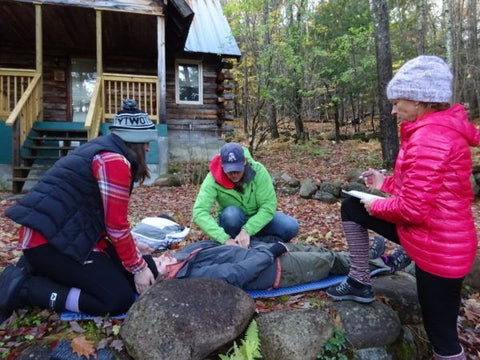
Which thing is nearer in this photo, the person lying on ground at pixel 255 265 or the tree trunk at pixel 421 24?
the person lying on ground at pixel 255 265

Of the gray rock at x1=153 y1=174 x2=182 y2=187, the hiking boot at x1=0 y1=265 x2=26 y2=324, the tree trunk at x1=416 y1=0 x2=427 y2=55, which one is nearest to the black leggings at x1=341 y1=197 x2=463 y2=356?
the hiking boot at x1=0 y1=265 x2=26 y2=324

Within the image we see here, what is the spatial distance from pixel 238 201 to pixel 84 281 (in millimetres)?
1796

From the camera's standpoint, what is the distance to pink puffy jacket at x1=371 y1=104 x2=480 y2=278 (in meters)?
2.10

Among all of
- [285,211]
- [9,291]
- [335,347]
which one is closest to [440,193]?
[335,347]

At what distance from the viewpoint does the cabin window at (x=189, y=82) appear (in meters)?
13.1

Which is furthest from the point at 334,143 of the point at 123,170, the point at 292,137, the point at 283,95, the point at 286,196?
the point at 123,170

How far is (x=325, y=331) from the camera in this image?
8.82 feet

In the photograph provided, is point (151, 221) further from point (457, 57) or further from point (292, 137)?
point (292, 137)

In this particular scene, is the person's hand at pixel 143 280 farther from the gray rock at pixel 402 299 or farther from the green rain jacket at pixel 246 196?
Answer: the gray rock at pixel 402 299

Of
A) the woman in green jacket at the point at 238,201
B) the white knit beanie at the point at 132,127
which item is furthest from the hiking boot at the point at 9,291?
the woman in green jacket at the point at 238,201

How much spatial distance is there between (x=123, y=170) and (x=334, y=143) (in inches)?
615

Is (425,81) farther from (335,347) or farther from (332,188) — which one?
(332,188)

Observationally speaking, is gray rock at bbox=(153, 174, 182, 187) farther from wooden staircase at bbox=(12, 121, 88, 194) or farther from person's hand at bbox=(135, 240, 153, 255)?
person's hand at bbox=(135, 240, 153, 255)

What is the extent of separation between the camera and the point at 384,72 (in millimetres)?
10133
